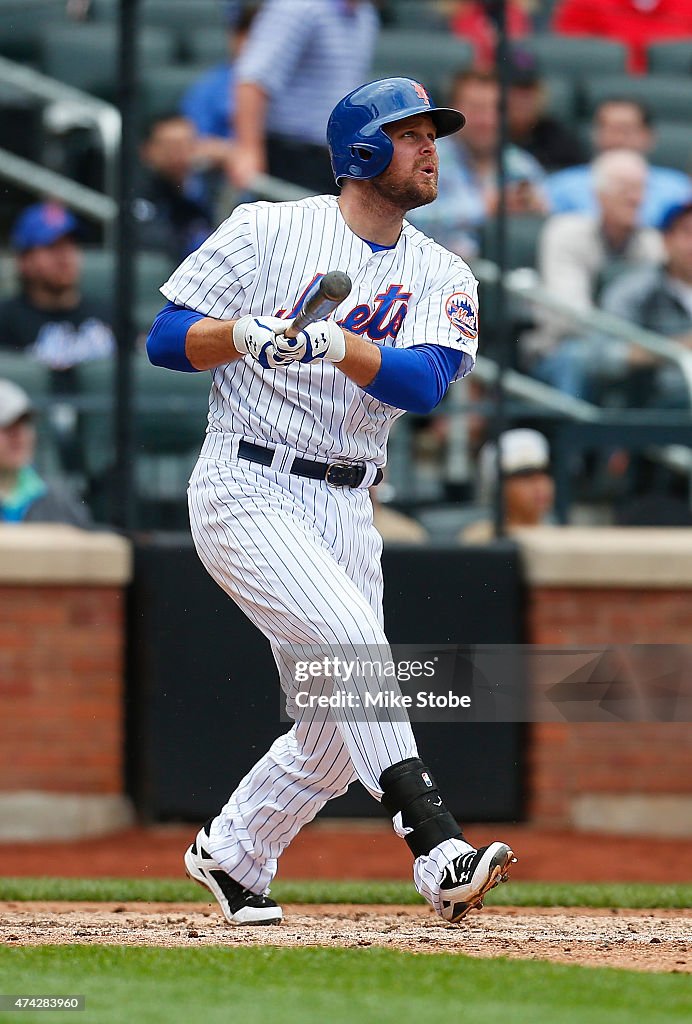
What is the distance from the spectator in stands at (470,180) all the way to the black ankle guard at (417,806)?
3420mm

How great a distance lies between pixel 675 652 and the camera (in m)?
6.37

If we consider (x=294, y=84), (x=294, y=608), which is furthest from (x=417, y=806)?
(x=294, y=84)

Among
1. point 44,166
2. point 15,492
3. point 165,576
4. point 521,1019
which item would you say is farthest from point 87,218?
point 521,1019

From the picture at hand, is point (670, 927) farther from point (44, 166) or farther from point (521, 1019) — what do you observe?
point (44, 166)

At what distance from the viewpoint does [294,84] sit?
7.18m

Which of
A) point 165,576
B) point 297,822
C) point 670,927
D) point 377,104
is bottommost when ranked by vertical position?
point 670,927

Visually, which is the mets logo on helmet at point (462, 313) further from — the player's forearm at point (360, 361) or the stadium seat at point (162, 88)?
the stadium seat at point (162, 88)

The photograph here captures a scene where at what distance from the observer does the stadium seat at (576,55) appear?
9.49 m

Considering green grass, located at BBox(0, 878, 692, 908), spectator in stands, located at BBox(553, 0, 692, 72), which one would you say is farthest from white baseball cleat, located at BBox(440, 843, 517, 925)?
spectator in stands, located at BBox(553, 0, 692, 72)

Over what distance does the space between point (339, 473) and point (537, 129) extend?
5106 mm

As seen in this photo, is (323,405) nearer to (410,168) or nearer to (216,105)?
(410,168)

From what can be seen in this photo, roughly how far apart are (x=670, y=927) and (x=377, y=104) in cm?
207

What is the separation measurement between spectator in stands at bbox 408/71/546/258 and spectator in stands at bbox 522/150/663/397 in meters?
0.36

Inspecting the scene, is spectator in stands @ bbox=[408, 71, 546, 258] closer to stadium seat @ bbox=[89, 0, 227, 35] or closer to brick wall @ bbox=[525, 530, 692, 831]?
brick wall @ bbox=[525, 530, 692, 831]
